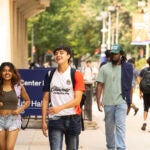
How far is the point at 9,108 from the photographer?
27.3ft

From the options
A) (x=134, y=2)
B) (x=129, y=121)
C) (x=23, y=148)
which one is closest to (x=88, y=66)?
(x=129, y=121)

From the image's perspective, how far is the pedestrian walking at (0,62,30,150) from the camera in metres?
8.26

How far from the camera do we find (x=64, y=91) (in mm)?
7465

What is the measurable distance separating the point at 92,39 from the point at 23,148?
63.2 meters

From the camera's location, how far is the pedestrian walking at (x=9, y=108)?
27.1 feet

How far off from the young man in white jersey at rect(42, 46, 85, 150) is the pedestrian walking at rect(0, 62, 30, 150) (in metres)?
0.89

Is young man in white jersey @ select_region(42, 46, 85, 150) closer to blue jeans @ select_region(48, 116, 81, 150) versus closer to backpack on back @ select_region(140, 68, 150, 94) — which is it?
blue jeans @ select_region(48, 116, 81, 150)

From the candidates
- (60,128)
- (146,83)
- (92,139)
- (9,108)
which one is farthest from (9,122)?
(146,83)

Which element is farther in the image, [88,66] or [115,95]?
[88,66]

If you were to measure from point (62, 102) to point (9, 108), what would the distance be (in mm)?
1152

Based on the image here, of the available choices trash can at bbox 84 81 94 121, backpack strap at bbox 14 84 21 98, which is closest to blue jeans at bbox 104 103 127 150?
backpack strap at bbox 14 84 21 98

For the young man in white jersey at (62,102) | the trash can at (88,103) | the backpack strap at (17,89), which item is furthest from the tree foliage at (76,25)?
the young man in white jersey at (62,102)

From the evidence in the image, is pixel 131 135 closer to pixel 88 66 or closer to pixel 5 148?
pixel 5 148

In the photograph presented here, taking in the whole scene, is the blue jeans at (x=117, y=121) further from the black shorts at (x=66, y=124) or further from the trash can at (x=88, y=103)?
the trash can at (x=88, y=103)
